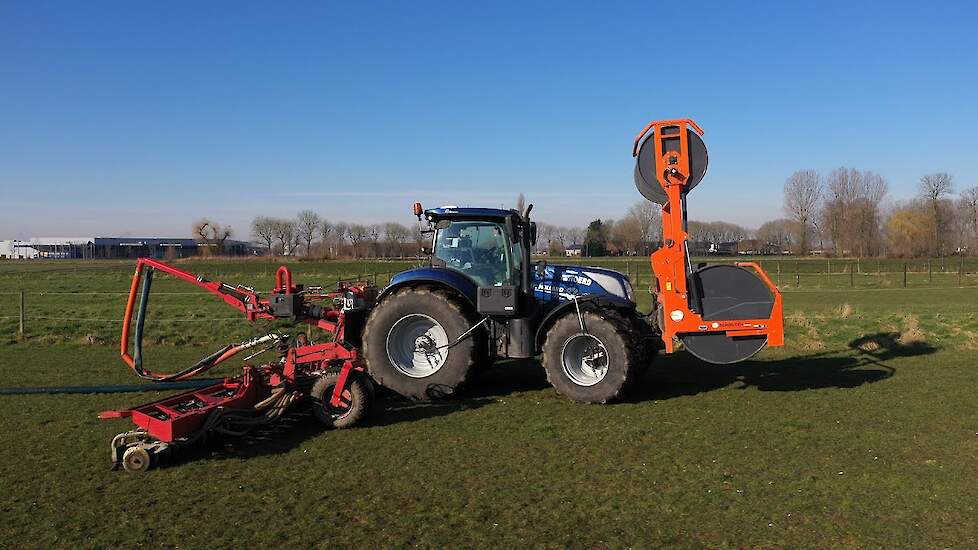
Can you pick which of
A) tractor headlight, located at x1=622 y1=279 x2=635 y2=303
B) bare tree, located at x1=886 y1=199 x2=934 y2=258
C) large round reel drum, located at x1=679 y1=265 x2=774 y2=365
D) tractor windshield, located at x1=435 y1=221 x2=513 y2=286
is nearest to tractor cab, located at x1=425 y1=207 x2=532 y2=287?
tractor windshield, located at x1=435 y1=221 x2=513 y2=286

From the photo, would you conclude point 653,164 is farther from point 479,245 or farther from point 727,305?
point 479,245

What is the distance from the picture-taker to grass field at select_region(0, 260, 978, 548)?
15.8 ft

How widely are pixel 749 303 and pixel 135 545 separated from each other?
22.3 feet

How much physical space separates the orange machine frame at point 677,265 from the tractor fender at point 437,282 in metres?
2.30

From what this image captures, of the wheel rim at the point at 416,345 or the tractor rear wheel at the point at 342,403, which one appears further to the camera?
the wheel rim at the point at 416,345

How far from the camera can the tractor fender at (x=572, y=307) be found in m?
8.72

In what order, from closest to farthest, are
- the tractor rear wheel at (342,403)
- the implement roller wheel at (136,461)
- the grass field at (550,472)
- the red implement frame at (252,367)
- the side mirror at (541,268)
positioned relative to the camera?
the grass field at (550,472) < the implement roller wheel at (136,461) < the red implement frame at (252,367) < the tractor rear wheel at (342,403) < the side mirror at (541,268)

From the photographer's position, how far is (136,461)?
6102mm

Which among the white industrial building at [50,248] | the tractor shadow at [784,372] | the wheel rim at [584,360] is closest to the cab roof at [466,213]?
the wheel rim at [584,360]

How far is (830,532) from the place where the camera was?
4.73 metres

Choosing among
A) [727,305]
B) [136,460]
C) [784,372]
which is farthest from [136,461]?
[784,372]

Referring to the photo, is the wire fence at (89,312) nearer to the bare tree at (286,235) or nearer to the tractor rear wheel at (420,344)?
the tractor rear wheel at (420,344)

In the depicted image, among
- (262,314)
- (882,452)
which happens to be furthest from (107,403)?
(882,452)

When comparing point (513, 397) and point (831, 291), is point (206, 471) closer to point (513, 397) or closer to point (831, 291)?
point (513, 397)
